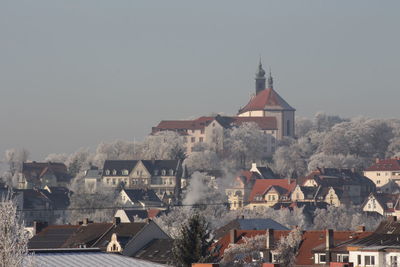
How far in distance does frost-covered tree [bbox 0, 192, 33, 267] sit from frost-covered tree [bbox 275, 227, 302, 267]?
3664 cm

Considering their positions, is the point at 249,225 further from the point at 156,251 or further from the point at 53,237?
the point at 156,251

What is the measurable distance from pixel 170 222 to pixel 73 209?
136 feet

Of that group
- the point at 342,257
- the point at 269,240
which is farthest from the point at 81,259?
the point at 269,240

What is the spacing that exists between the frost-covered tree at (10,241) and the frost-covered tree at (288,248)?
3664cm

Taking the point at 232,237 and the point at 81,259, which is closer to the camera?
the point at 81,259

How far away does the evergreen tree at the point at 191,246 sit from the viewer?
2151 inches

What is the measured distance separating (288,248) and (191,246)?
57.0ft

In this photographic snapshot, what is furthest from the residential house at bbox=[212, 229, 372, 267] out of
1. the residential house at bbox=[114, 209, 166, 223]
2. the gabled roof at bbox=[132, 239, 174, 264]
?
the residential house at bbox=[114, 209, 166, 223]

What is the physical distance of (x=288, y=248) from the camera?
72.2 metres

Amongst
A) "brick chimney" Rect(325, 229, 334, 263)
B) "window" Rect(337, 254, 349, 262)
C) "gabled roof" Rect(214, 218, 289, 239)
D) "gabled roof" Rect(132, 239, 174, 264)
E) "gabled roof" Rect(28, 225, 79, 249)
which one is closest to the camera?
"window" Rect(337, 254, 349, 262)

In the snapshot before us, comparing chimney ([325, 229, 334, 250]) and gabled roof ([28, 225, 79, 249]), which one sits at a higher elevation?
gabled roof ([28, 225, 79, 249])

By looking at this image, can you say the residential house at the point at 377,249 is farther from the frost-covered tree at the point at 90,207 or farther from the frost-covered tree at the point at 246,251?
the frost-covered tree at the point at 90,207

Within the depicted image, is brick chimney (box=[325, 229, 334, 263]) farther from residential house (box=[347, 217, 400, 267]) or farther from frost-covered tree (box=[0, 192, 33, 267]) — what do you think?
frost-covered tree (box=[0, 192, 33, 267])

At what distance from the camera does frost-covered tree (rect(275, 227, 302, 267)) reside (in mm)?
70938
